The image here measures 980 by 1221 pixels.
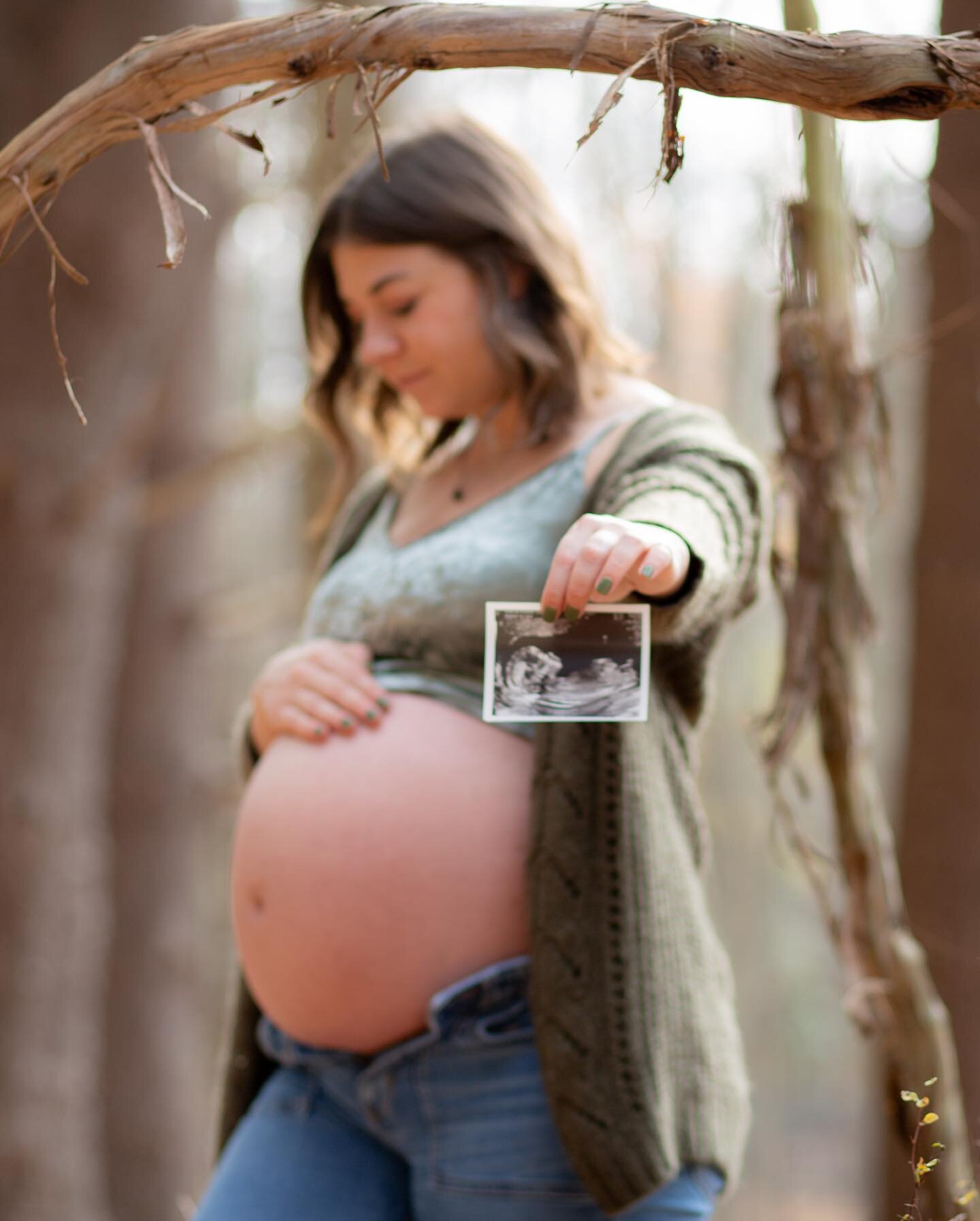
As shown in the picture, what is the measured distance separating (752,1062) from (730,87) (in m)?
6.91

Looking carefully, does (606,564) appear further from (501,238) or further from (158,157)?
(501,238)

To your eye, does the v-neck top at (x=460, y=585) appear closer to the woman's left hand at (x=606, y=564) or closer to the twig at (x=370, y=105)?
the woman's left hand at (x=606, y=564)

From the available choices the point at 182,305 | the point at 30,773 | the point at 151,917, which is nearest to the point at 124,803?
the point at 151,917

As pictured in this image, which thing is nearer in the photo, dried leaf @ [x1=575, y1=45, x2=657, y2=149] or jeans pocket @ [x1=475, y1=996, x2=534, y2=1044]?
dried leaf @ [x1=575, y1=45, x2=657, y2=149]

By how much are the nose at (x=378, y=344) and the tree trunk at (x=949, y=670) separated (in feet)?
3.26

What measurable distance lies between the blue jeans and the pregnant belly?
3 centimetres

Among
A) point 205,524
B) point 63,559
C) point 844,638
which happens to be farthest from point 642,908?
point 205,524

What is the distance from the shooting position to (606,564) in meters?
0.88

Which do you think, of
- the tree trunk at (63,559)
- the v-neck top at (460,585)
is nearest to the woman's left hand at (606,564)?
the v-neck top at (460,585)

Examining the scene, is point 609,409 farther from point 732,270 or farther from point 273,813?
point 732,270

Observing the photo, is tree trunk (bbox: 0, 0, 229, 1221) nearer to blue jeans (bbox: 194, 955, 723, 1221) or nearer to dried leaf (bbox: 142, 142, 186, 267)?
dried leaf (bbox: 142, 142, 186, 267)

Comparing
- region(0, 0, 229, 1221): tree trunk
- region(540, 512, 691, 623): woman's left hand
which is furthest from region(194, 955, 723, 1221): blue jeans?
region(0, 0, 229, 1221): tree trunk

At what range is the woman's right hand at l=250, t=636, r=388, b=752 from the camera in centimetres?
121

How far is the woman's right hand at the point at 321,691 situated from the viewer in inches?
47.7
